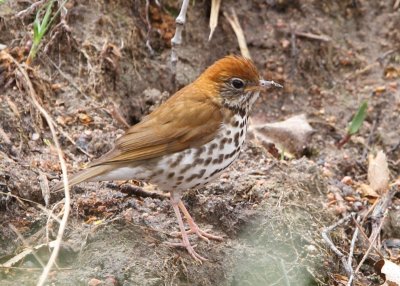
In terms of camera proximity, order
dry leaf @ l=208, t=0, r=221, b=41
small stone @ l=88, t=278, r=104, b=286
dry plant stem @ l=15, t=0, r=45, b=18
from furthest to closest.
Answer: dry leaf @ l=208, t=0, r=221, b=41
dry plant stem @ l=15, t=0, r=45, b=18
small stone @ l=88, t=278, r=104, b=286

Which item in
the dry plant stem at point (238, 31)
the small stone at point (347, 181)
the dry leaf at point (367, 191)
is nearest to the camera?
the dry leaf at point (367, 191)

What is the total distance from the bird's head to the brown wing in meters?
0.14

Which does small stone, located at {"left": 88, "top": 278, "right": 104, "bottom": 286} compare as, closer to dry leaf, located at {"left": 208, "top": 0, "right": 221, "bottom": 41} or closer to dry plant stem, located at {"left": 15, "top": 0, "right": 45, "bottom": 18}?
dry plant stem, located at {"left": 15, "top": 0, "right": 45, "bottom": 18}

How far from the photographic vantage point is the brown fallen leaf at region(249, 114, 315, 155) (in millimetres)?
6168

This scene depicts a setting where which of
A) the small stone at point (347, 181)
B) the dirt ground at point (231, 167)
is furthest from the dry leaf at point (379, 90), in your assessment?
the small stone at point (347, 181)

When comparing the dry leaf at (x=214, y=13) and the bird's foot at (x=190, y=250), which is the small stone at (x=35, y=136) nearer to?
the bird's foot at (x=190, y=250)

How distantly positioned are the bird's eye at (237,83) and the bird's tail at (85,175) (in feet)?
3.13

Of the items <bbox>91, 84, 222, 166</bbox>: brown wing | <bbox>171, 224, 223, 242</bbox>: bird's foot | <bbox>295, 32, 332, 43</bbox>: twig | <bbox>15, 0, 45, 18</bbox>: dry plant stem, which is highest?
<bbox>15, 0, 45, 18</bbox>: dry plant stem

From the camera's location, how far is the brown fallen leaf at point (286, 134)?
6.17 meters

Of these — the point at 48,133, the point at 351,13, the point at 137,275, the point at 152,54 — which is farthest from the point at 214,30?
the point at 137,275

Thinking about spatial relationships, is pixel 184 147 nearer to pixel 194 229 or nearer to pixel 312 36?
pixel 194 229

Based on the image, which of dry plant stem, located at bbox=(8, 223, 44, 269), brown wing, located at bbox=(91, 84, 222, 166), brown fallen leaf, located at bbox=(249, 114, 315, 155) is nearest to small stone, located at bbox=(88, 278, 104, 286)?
dry plant stem, located at bbox=(8, 223, 44, 269)

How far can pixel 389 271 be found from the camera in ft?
15.7

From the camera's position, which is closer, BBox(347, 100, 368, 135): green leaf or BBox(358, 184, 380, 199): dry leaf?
BBox(358, 184, 380, 199): dry leaf
